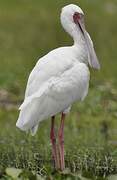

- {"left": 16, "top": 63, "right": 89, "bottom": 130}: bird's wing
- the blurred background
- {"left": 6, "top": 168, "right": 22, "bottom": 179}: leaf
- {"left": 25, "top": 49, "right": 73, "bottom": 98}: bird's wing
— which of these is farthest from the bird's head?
{"left": 6, "top": 168, "right": 22, "bottom": 179}: leaf

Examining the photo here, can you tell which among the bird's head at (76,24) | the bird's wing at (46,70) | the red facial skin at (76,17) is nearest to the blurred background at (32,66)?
the bird's wing at (46,70)

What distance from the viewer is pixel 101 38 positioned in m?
25.9

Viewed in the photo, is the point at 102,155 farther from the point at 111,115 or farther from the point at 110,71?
the point at 110,71

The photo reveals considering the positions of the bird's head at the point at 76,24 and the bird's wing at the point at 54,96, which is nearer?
the bird's wing at the point at 54,96

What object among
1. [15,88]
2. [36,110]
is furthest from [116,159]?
[15,88]

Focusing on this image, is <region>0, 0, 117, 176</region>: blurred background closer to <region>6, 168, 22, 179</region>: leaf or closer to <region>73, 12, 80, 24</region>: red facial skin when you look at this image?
<region>6, 168, 22, 179</region>: leaf

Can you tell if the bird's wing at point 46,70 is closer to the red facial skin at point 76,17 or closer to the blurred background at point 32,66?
the red facial skin at point 76,17

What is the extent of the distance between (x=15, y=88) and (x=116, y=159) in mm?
8809

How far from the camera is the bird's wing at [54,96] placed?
948 centimetres

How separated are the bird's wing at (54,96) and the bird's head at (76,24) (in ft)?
1.30

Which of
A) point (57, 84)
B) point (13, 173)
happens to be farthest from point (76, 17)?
point (13, 173)

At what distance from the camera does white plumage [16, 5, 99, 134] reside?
949cm

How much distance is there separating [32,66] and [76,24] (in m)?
12.2

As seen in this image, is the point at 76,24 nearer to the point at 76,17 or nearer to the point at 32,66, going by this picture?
the point at 76,17
